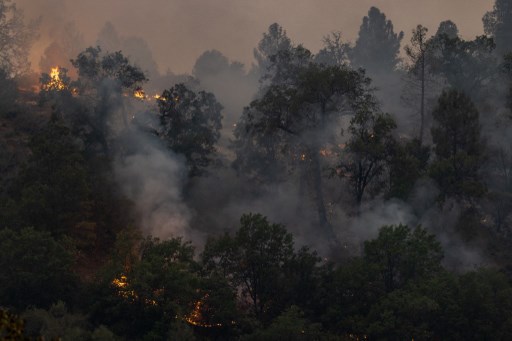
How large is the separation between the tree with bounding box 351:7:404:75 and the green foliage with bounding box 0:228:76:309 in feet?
225

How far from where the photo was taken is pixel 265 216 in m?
35.6

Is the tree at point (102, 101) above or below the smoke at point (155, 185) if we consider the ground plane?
above

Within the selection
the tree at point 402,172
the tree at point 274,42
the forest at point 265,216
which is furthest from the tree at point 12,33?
the tree at point 402,172

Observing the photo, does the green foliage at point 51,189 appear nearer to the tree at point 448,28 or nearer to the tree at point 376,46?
the tree at point 448,28

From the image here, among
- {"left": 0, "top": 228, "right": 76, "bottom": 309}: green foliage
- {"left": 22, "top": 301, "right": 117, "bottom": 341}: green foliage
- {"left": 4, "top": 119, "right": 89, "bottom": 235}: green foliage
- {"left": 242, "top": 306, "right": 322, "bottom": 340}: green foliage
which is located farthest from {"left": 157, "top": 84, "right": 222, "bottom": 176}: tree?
{"left": 242, "top": 306, "right": 322, "bottom": 340}: green foliage

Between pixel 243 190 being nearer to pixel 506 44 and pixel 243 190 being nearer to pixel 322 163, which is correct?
pixel 322 163

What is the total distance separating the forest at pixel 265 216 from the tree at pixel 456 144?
131mm

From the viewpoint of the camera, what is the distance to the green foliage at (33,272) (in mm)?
25125

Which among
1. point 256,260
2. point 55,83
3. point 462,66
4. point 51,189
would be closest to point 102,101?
point 55,83

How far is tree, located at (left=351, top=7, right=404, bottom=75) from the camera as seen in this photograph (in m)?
86.4

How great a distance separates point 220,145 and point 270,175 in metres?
23.8

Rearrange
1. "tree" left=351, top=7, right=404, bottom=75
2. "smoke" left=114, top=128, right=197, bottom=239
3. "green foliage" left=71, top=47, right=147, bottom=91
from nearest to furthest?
"smoke" left=114, top=128, right=197, bottom=239
"green foliage" left=71, top=47, right=147, bottom=91
"tree" left=351, top=7, right=404, bottom=75

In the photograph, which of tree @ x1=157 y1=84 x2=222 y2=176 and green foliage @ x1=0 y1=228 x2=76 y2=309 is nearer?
green foliage @ x1=0 y1=228 x2=76 y2=309

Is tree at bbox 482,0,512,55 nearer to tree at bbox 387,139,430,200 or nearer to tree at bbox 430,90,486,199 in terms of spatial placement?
tree at bbox 430,90,486,199
